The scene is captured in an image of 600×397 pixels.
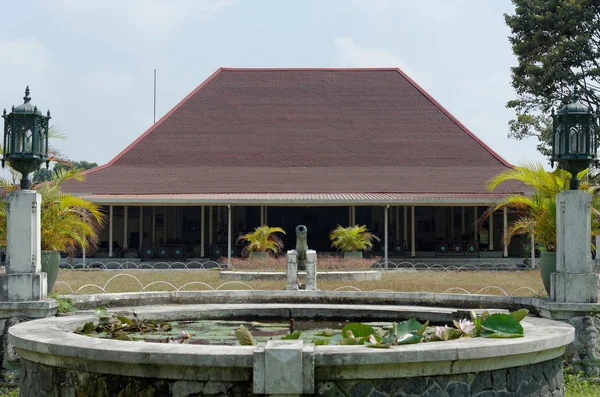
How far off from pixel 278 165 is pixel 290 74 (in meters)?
6.20

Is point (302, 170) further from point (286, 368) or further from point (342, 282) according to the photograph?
point (286, 368)

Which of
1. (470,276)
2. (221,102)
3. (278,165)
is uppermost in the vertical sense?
(221,102)

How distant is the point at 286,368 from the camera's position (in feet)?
17.9

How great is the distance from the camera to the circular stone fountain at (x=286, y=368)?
552cm

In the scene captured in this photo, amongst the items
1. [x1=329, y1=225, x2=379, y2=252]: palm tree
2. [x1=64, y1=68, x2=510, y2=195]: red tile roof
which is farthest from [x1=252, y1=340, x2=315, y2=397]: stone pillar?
[x1=64, y1=68, x2=510, y2=195]: red tile roof

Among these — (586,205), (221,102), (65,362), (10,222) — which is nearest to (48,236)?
(10,222)

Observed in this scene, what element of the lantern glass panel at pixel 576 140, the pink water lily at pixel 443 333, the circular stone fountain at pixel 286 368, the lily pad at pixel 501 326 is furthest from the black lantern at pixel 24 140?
the lantern glass panel at pixel 576 140

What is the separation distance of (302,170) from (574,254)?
21676mm

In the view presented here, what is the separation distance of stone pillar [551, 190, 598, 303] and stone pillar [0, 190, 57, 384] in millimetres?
5950

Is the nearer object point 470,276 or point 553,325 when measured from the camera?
point 553,325

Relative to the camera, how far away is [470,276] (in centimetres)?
2009

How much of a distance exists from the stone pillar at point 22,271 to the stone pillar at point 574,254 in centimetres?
595

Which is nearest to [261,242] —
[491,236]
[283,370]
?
[491,236]

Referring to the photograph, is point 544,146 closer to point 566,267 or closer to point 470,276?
point 470,276
